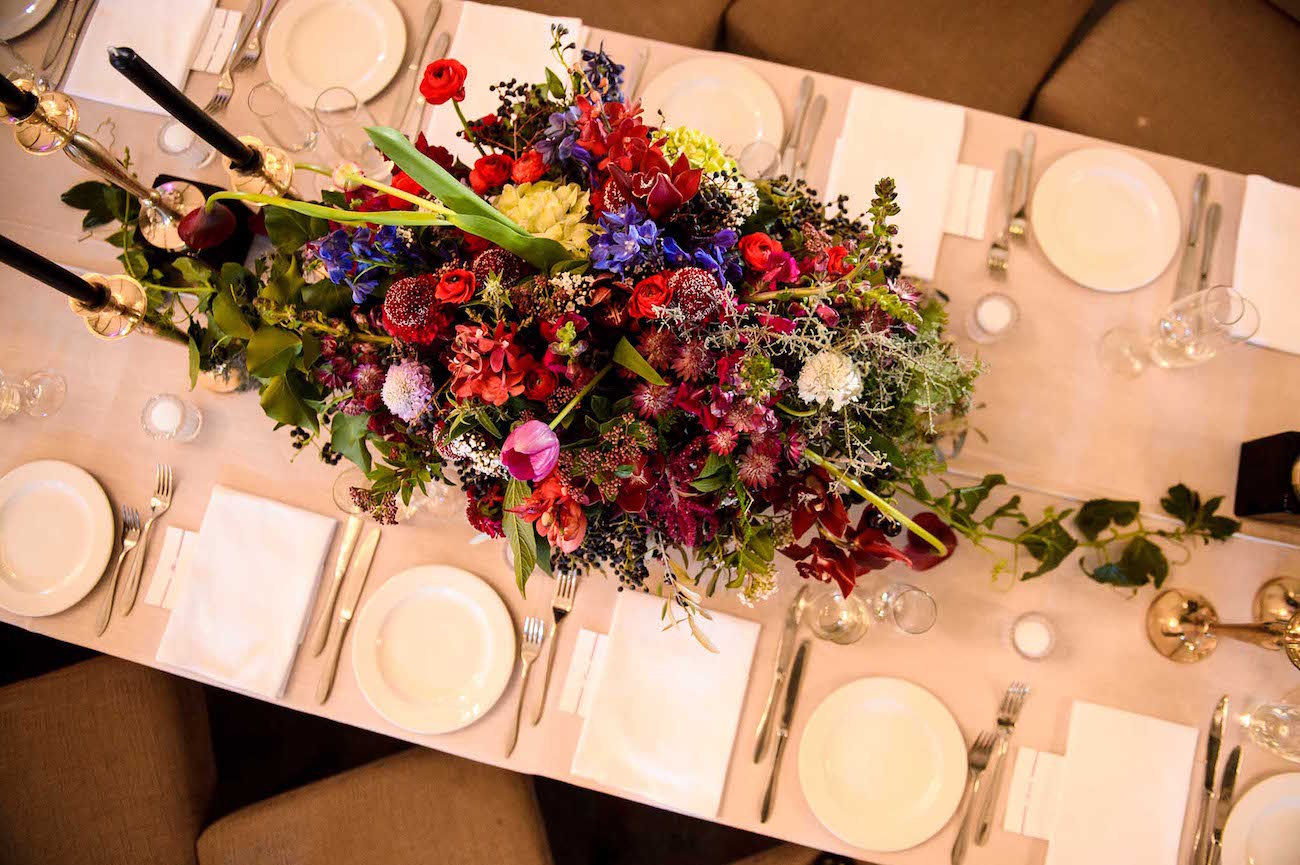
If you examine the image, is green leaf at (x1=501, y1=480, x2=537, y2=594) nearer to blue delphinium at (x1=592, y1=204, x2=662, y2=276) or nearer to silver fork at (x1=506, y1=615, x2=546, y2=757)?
blue delphinium at (x1=592, y1=204, x2=662, y2=276)

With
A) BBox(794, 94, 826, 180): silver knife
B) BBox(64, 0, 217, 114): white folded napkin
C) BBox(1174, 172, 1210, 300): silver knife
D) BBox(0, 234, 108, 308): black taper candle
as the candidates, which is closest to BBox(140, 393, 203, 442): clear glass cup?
BBox(0, 234, 108, 308): black taper candle

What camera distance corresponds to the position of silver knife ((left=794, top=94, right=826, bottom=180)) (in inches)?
58.7

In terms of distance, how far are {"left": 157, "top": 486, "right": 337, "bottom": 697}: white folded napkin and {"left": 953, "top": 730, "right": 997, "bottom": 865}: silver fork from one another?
1188mm

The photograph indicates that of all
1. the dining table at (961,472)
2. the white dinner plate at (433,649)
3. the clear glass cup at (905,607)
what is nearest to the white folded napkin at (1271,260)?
the dining table at (961,472)

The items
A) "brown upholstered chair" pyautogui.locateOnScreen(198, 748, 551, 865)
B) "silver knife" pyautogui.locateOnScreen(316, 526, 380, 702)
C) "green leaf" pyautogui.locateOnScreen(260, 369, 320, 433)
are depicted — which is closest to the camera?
"green leaf" pyautogui.locateOnScreen(260, 369, 320, 433)

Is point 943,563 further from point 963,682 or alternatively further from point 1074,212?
point 1074,212

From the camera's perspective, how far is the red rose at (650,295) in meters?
0.84

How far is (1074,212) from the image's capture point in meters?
1.46

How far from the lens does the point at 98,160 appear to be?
1.23 metres

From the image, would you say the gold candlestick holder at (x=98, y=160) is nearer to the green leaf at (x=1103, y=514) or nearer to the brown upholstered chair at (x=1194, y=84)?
the green leaf at (x=1103, y=514)

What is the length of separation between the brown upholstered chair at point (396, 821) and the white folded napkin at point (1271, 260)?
178cm

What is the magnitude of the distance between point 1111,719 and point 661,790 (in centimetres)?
77

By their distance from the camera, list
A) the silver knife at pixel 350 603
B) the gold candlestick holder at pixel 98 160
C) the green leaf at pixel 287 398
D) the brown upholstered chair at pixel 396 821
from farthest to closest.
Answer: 1. the brown upholstered chair at pixel 396 821
2. the silver knife at pixel 350 603
3. the gold candlestick holder at pixel 98 160
4. the green leaf at pixel 287 398

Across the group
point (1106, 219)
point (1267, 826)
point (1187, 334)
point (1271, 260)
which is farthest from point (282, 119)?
point (1267, 826)
